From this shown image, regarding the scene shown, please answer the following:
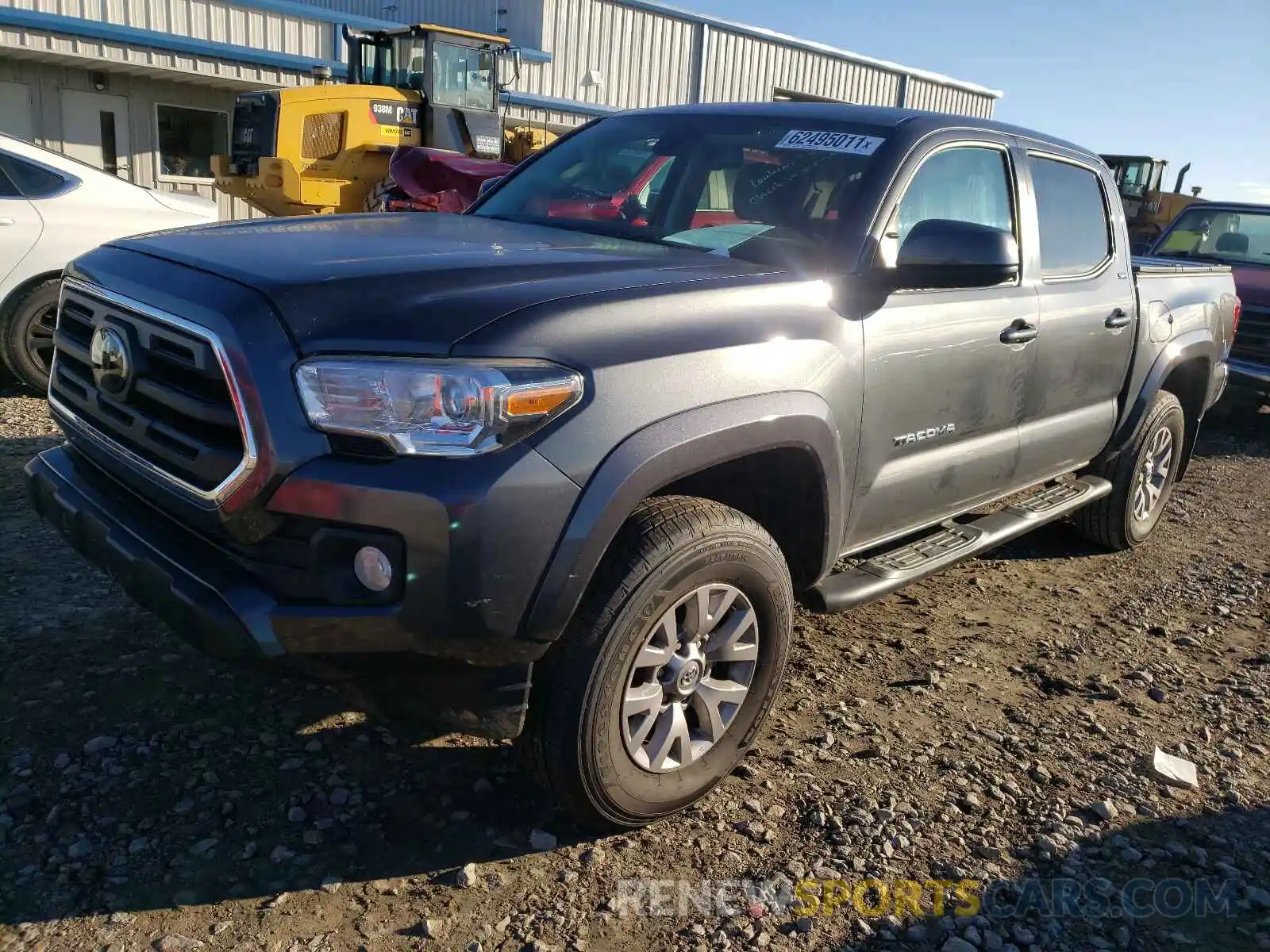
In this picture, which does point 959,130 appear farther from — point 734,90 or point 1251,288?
point 734,90

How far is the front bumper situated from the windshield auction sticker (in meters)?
1.83

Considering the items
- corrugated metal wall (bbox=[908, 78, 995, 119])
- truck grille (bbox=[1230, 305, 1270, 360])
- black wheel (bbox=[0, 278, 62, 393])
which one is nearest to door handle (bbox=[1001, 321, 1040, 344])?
black wheel (bbox=[0, 278, 62, 393])

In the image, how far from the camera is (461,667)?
2.30 metres

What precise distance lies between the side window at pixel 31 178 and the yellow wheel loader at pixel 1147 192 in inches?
796

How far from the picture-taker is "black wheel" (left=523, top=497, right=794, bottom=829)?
244 centimetres

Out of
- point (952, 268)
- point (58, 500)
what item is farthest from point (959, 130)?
point (58, 500)

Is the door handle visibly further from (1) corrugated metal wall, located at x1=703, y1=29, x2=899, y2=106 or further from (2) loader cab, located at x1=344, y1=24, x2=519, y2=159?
(1) corrugated metal wall, located at x1=703, y1=29, x2=899, y2=106

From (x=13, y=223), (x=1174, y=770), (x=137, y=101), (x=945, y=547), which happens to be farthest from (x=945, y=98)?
(x=1174, y=770)

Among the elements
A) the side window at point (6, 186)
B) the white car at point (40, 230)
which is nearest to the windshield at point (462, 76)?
the white car at point (40, 230)

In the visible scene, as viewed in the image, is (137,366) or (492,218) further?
(492,218)

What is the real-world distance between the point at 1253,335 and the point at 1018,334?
21.4 ft

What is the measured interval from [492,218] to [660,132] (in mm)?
750

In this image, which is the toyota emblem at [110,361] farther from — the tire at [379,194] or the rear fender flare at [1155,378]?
the tire at [379,194]


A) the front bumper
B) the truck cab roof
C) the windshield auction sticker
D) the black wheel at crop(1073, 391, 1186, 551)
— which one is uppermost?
the truck cab roof
